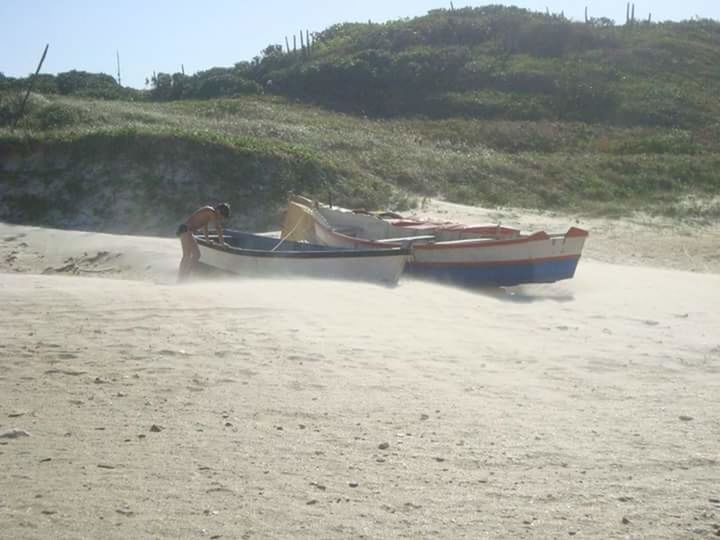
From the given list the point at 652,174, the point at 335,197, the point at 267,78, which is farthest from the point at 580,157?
the point at 267,78

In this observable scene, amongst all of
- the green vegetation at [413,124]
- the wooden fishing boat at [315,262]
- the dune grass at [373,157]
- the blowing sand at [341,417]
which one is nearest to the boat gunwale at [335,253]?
the wooden fishing boat at [315,262]

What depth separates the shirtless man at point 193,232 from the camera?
53.7 ft

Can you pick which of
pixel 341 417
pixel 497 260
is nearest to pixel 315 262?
pixel 497 260

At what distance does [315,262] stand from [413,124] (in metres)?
27.2

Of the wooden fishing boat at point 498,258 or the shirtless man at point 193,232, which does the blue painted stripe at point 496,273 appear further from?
the shirtless man at point 193,232

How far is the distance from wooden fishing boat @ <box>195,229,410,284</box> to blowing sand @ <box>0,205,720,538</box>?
64.2 inches

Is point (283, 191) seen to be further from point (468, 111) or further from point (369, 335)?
point (468, 111)

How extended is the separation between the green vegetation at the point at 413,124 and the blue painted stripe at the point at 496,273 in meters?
8.64

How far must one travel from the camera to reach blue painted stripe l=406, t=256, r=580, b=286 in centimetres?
1580

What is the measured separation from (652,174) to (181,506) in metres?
27.2

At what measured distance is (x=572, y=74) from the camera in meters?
51.1

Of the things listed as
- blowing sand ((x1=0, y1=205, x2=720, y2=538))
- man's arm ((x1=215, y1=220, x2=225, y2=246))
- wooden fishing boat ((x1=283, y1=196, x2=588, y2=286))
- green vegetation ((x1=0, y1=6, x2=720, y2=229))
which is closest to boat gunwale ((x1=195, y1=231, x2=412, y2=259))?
wooden fishing boat ((x1=283, y1=196, x2=588, y2=286))

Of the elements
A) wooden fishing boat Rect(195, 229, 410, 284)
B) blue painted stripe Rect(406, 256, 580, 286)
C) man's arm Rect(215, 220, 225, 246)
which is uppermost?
man's arm Rect(215, 220, 225, 246)

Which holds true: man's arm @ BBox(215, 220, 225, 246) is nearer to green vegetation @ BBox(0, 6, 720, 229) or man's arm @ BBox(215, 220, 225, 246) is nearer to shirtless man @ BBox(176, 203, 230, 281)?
shirtless man @ BBox(176, 203, 230, 281)
